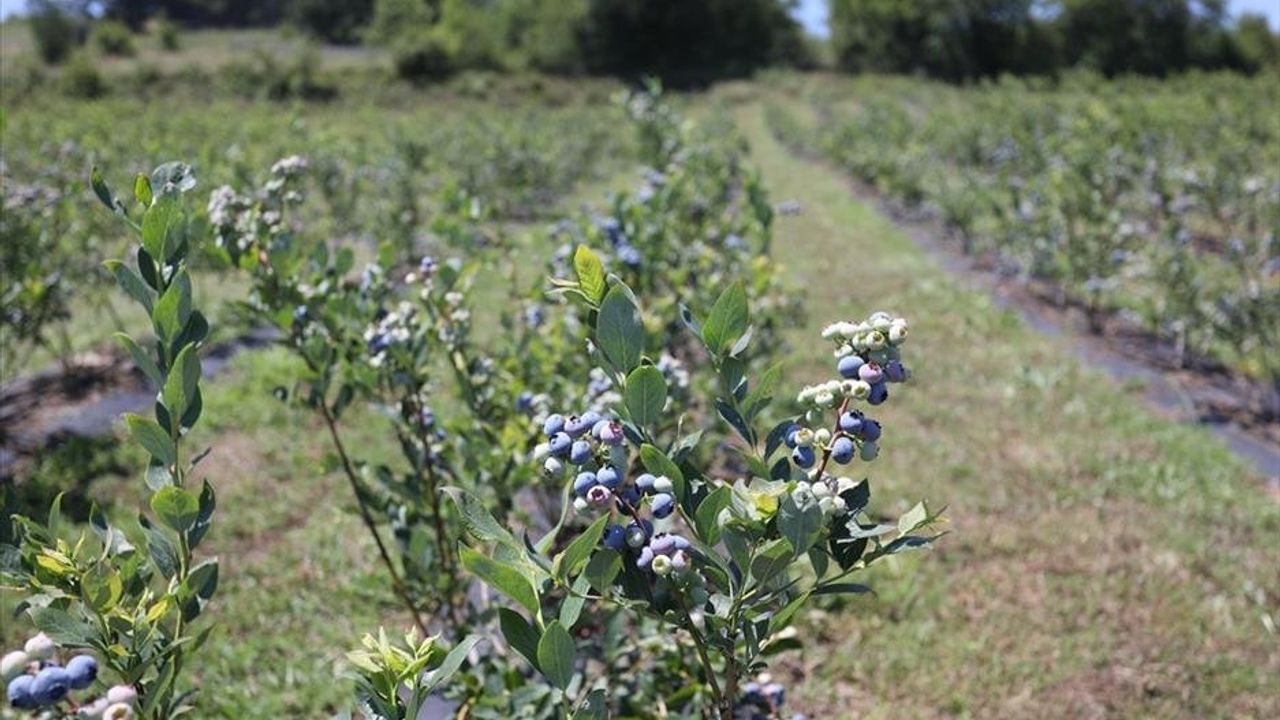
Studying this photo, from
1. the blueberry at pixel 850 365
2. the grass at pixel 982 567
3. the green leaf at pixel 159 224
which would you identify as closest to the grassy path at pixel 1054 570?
the grass at pixel 982 567

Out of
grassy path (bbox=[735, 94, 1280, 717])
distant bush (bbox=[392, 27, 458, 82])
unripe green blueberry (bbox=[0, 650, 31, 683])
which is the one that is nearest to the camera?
unripe green blueberry (bbox=[0, 650, 31, 683])

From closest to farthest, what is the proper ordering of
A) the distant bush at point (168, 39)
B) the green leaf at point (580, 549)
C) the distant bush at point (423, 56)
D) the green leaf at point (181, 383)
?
the green leaf at point (580, 549) → the green leaf at point (181, 383) → the distant bush at point (423, 56) → the distant bush at point (168, 39)

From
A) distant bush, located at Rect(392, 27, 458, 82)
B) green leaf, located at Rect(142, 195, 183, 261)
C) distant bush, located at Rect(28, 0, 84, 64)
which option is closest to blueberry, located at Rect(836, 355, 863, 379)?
green leaf, located at Rect(142, 195, 183, 261)

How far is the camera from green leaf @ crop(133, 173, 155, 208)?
4.00ft

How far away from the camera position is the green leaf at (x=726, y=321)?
3.36ft

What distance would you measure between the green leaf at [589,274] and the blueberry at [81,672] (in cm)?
59

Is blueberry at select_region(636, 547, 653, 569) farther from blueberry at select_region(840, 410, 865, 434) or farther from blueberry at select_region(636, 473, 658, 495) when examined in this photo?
blueberry at select_region(840, 410, 865, 434)

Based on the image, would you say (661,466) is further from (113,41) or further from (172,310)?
(113,41)

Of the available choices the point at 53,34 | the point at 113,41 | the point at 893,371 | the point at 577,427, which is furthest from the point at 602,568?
the point at 113,41

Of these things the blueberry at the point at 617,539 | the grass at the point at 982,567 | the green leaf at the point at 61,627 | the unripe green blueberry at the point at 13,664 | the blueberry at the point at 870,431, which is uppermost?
the blueberry at the point at 870,431

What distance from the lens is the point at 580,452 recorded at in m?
1.00

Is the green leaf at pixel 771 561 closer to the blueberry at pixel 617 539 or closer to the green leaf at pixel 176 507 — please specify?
the blueberry at pixel 617 539

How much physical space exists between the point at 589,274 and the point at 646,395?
147 mm

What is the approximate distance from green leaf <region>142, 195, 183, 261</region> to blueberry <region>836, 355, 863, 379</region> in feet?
2.82
